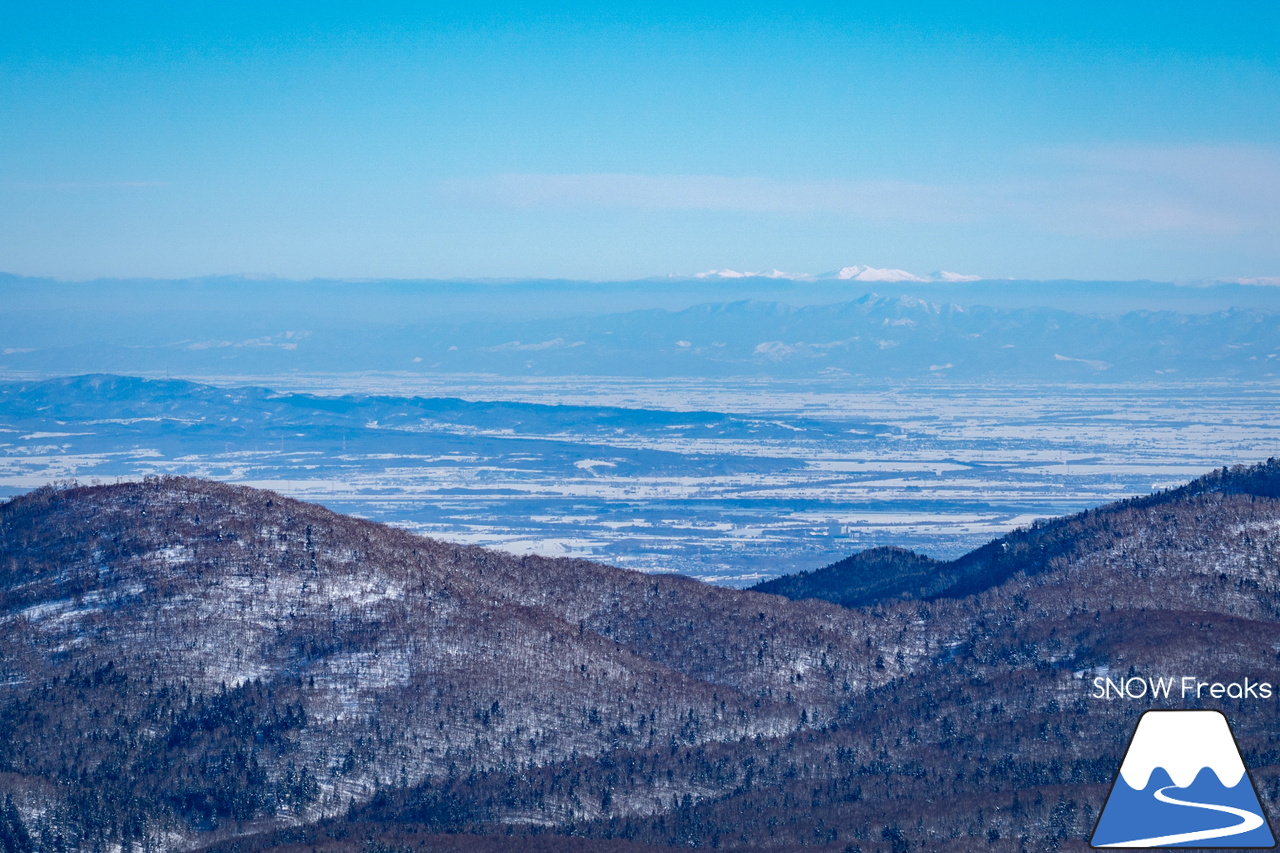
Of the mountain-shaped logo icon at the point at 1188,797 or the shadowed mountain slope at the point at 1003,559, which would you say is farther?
the shadowed mountain slope at the point at 1003,559

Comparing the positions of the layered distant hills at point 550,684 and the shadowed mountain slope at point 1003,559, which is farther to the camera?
the shadowed mountain slope at point 1003,559

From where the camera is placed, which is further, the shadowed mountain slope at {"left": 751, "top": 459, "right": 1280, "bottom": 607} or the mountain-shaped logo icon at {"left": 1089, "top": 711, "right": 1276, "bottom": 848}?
the shadowed mountain slope at {"left": 751, "top": 459, "right": 1280, "bottom": 607}

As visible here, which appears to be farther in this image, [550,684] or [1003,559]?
[1003,559]

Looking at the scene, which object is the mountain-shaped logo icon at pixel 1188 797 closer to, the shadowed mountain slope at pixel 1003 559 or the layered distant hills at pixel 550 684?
the layered distant hills at pixel 550 684

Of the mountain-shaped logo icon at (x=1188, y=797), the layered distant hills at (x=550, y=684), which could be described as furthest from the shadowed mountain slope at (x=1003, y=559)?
the mountain-shaped logo icon at (x=1188, y=797)

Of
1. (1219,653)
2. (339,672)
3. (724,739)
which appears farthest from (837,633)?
(339,672)

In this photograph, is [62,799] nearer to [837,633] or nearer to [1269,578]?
[837,633]

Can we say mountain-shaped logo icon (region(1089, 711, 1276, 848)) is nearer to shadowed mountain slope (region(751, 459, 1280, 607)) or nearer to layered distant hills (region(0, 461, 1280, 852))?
layered distant hills (region(0, 461, 1280, 852))

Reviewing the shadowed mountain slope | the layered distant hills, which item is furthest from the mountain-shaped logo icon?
the shadowed mountain slope
